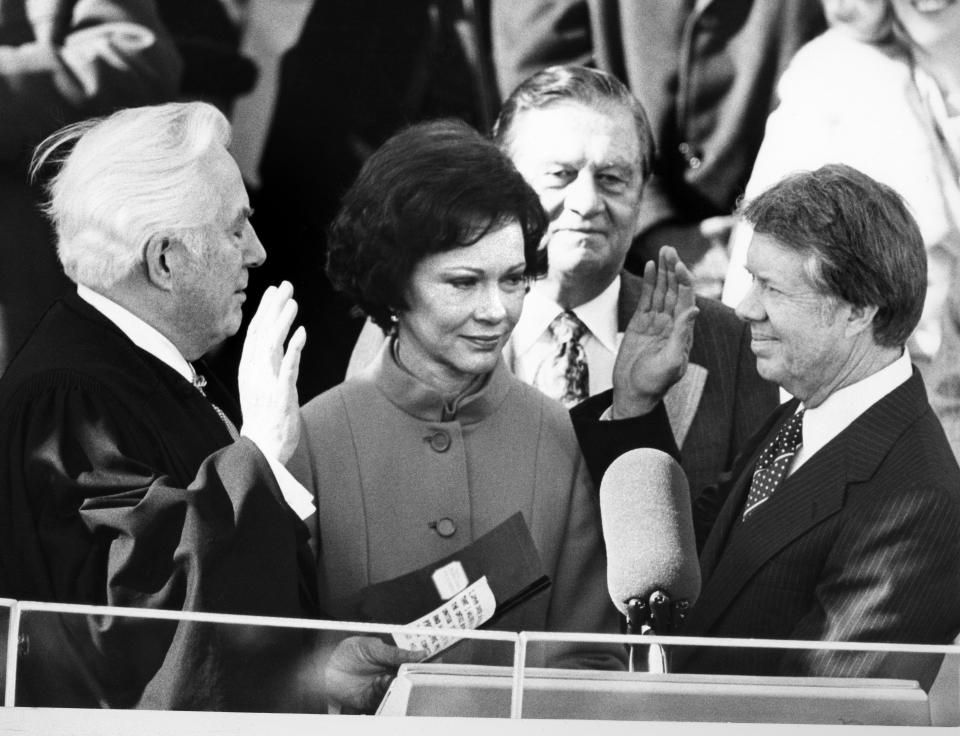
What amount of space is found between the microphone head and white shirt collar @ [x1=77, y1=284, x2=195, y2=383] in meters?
0.78

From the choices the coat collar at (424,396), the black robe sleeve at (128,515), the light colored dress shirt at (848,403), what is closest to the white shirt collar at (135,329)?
the black robe sleeve at (128,515)

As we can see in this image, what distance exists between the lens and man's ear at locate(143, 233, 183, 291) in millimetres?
2725

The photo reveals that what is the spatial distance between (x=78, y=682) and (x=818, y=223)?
149 cm

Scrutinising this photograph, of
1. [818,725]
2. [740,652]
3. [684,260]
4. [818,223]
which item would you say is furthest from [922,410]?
[684,260]

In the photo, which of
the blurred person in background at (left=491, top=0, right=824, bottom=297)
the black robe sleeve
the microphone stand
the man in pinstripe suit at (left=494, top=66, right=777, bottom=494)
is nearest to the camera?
the microphone stand

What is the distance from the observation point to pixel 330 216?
140 inches

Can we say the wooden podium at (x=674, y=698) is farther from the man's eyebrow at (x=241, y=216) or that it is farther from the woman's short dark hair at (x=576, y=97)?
the woman's short dark hair at (x=576, y=97)

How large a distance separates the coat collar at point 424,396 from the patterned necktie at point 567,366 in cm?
45

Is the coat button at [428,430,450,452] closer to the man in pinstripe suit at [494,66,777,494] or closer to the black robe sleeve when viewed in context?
the black robe sleeve

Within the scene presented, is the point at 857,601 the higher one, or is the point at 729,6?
the point at 729,6

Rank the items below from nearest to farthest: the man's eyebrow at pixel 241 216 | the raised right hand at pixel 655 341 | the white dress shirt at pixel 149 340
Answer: the white dress shirt at pixel 149 340, the man's eyebrow at pixel 241 216, the raised right hand at pixel 655 341

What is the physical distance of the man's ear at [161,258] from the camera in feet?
8.94

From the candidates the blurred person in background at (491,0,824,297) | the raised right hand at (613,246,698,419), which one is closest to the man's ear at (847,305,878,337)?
the raised right hand at (613,246,698,419)

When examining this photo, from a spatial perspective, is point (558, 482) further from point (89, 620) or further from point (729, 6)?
point (729, 6)
